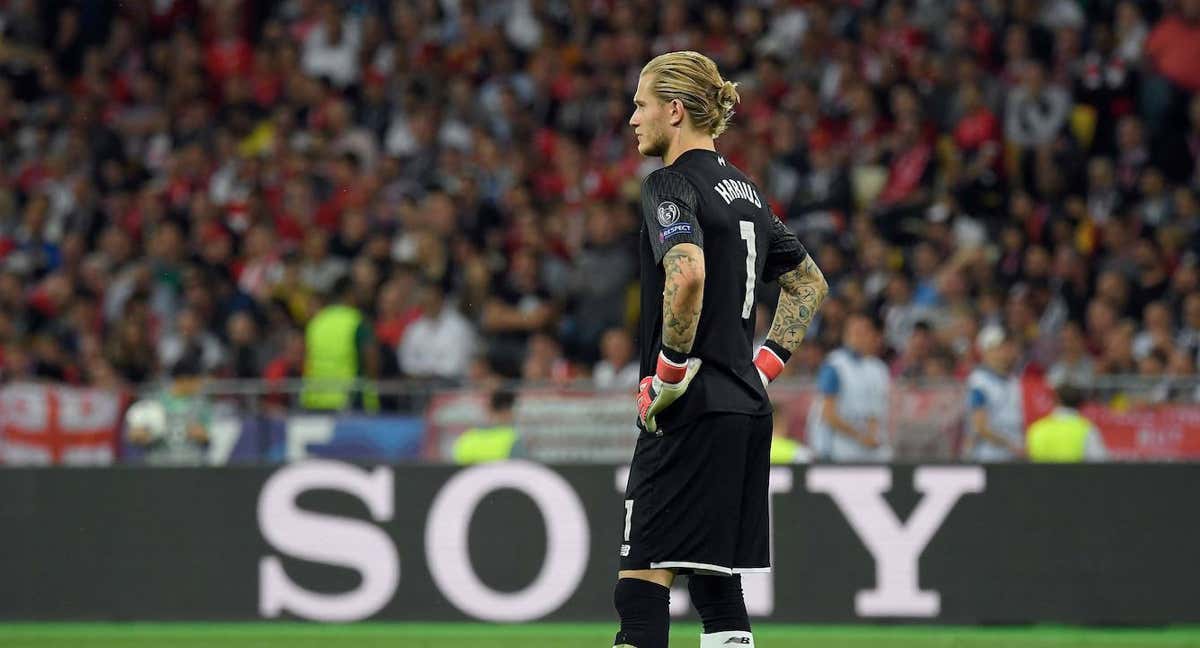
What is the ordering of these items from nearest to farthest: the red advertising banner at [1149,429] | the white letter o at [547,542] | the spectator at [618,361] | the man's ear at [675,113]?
the man's ear at [675,113], the white letter o at [547,542], the red advertising banner at [1149,429], the spectator at [618,361]

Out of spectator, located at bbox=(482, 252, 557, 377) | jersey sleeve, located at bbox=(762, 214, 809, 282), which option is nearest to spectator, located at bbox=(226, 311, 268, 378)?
spectator, located at bbox=(482, 252, 557, 377)

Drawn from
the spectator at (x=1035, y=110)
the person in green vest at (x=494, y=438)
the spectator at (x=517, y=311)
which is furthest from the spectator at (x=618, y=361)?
the spectator at (x=1035, y=110)

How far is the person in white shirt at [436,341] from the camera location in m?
13.7

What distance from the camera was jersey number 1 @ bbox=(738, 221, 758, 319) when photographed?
5.57m

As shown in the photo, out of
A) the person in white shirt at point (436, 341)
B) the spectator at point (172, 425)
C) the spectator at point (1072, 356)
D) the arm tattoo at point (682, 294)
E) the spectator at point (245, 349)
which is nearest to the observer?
the arm tattoo at point (682, 294)

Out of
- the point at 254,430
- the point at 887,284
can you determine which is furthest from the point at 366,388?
the point at 887,284

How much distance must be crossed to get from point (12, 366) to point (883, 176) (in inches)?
283

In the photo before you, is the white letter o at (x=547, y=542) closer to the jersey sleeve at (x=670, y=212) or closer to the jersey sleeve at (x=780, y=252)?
the jersey sleeve at (x=780, y=252)

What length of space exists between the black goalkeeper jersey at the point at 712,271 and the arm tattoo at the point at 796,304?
12.4 inches

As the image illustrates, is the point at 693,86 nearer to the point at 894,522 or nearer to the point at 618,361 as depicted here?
the point at 894,522

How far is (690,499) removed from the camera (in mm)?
5438

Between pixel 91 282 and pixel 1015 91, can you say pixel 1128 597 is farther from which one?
pixel 91 282

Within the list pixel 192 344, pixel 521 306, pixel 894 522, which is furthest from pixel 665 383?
pixel 192 344

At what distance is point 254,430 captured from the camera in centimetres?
1158
